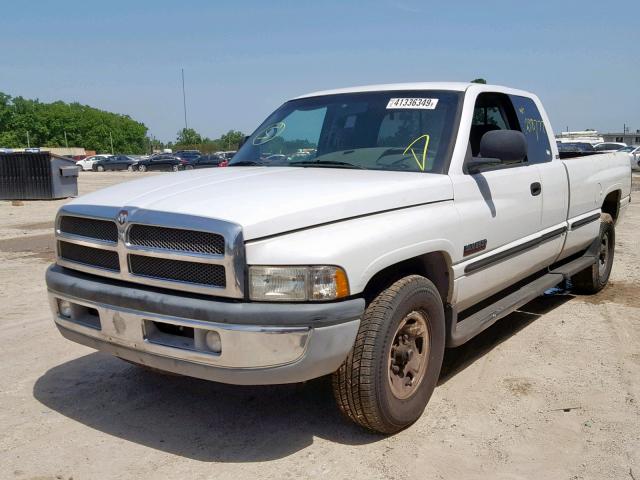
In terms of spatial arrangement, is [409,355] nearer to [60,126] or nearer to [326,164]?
[326,164]

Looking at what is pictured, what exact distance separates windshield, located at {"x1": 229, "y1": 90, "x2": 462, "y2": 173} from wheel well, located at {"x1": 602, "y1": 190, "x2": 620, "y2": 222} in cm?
330

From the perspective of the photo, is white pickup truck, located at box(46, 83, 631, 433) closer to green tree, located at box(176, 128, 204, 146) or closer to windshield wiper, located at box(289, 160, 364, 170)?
windshield wiper, located at box(289, 160, 364, 170)

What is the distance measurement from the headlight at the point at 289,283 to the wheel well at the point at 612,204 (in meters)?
4.86

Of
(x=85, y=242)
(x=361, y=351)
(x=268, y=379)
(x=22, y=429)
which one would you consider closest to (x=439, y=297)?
(x=361, y=351)

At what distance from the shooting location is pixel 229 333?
9.19 ft

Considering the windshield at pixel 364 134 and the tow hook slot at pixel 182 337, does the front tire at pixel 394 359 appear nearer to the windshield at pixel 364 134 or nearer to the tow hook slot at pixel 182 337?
the tow hook slot at pixel 182 337

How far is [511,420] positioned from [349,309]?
138cm

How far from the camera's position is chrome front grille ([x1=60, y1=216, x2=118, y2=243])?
3.21 metres

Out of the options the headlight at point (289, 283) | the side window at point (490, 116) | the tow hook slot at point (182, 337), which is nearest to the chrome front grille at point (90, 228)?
the tow hook slot at point (182, 337)

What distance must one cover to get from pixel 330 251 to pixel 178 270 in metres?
0.72

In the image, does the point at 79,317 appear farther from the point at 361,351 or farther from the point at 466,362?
the point at 466,362

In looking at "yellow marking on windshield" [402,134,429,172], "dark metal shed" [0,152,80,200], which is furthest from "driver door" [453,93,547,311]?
"dark metal shed" [0,152,80,200]

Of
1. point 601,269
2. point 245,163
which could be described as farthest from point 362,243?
point 601,269

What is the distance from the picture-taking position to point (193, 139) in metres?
126
